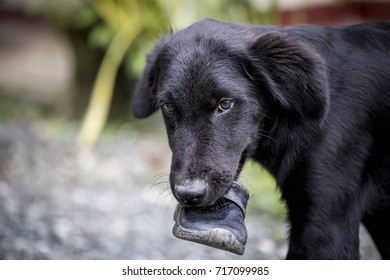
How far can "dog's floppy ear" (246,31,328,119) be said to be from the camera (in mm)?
3158

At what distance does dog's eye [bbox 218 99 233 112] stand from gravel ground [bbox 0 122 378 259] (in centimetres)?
58

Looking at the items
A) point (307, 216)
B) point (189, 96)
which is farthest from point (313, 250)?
point (189, 96)

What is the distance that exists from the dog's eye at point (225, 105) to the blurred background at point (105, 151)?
0.59 metres

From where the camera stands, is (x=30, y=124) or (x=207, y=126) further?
(x=30, y=124)

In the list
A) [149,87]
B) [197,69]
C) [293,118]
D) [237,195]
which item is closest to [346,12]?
[149,87]

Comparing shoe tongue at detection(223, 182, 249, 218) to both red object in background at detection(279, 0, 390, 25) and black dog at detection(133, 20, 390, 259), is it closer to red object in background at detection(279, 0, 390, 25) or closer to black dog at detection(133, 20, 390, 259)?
black dog at detection(133, 20, 390, 259)

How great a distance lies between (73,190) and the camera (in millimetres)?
6062

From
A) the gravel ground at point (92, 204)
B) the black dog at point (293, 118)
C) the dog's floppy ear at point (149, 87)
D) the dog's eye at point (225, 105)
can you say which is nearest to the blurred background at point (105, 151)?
the gravel ground at point (92, 204)

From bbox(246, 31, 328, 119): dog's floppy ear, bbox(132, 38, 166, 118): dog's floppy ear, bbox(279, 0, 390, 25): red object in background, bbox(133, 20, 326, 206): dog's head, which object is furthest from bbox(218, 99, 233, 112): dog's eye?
bbox(279, 0, 390, 25): red object in background

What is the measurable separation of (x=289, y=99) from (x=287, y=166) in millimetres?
340

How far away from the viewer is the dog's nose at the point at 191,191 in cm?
291

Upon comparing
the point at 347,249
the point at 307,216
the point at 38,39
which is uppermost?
the point at 307,216
